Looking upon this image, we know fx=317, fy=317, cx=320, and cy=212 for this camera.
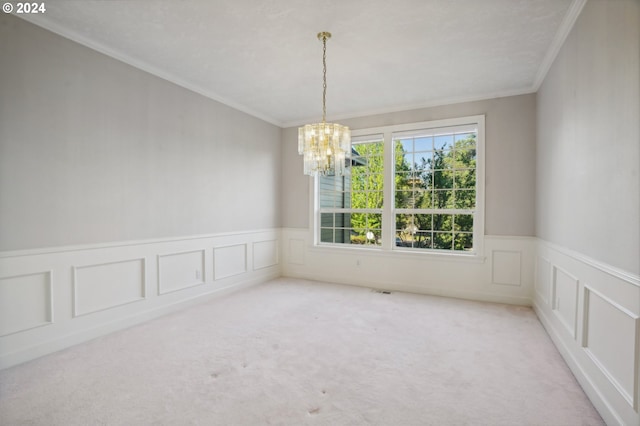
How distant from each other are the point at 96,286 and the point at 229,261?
176cm

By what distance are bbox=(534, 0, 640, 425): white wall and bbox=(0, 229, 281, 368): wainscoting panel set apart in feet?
12.7

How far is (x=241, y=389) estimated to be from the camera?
84.9 inches

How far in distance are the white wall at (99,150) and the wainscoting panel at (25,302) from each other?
11.0 inches

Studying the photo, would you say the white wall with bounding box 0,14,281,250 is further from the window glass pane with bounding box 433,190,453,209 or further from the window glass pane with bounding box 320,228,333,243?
the window glass pane with bounding box 433,190,453,209

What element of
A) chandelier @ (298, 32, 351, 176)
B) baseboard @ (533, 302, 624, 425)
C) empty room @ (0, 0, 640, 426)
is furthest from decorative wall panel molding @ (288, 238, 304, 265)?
baseboard @ (533, 302, 624, 425)

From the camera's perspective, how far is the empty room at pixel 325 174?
1975 mm

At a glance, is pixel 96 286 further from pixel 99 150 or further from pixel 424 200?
pixel 424 200

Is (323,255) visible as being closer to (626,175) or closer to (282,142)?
(282,142)

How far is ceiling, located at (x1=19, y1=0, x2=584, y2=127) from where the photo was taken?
243 centimetres

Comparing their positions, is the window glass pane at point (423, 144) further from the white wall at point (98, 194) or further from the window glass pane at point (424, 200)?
the white wall at point (98, 194)

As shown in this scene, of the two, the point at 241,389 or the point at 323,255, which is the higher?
the point at 323,255

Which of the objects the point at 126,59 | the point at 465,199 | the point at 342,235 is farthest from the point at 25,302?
the point at 465,199

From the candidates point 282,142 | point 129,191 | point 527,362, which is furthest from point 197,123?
point 527,362

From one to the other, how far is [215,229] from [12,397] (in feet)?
8.40
